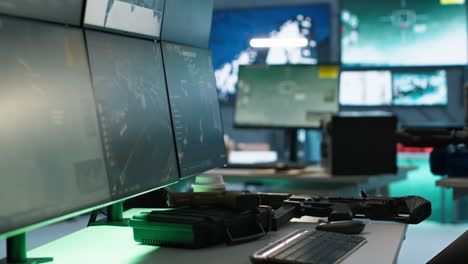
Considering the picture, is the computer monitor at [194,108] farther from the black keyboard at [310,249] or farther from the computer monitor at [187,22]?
the black keyboard at [310,249]

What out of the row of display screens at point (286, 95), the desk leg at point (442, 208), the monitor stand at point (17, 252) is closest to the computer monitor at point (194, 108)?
the monitor stand at point (17, 252)

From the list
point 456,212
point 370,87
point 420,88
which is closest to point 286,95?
point 370,87

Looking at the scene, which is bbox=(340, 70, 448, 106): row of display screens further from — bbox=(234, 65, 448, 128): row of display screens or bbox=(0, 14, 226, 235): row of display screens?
bbox=(0, 14, 226, 235): row of display screens

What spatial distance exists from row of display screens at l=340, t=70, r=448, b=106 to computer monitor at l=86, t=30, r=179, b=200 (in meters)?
4.48

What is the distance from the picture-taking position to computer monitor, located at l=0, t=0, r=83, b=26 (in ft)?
3.52

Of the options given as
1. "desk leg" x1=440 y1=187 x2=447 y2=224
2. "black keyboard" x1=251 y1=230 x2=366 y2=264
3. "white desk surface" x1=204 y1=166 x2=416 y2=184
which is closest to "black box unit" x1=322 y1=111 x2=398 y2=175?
"white desk surface" x1=204 y1=166 x2=416 y2=184

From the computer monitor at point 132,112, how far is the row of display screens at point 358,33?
4.08 metres

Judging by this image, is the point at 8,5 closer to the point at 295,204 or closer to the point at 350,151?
the point at 295,204

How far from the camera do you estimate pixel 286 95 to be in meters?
4.07

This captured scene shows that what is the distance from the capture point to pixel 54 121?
1131 millimetres

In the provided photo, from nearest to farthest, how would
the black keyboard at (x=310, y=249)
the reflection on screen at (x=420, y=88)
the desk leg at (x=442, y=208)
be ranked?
the black keyboard at (x=310, y=249) → the desk leg at (x=442, y=208) → the reflection on screen at (x=420, y=88)

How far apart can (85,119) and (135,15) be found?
39 cm

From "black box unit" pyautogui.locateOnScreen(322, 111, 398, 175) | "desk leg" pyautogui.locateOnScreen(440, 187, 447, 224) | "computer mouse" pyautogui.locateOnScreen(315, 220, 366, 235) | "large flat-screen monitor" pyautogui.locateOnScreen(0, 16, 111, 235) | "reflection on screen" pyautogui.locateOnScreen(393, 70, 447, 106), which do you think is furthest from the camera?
"reflection on screen" pyautogui.locateOnScreen(393, 70, 447, 106)

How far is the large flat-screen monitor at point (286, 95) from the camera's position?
404 centimetres
